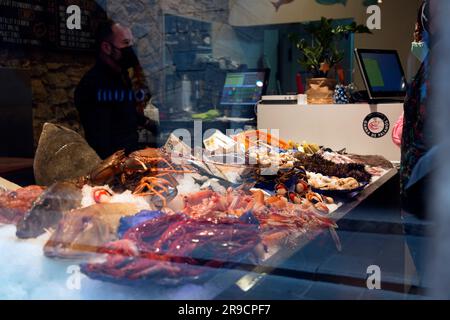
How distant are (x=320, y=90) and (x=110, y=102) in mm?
1419

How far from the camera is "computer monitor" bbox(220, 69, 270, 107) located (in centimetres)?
Answer: 198

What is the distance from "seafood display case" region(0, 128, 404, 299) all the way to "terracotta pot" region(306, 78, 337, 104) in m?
0.69

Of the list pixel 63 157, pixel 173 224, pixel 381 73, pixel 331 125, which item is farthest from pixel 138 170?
pixel 331 125

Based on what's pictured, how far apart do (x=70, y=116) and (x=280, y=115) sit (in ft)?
3.70

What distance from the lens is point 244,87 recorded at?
2160mm

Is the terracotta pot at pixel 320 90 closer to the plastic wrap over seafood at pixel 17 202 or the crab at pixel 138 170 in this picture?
the crab at pixel 138 170

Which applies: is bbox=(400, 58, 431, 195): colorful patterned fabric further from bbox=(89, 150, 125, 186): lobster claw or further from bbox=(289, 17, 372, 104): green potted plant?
bbox=(89, 150, 125, 186): lobster claw

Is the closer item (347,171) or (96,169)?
(96,169)

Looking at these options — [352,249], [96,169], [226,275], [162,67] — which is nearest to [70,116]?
[96,169]

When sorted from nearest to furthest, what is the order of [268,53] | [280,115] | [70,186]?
[70,186], [268,53], [280,115]

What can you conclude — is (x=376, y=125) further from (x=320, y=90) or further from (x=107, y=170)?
(x=107, y=170)

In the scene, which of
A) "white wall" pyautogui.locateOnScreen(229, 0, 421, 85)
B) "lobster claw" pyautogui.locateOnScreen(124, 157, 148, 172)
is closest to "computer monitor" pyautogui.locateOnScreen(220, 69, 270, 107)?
"white wall" pyautogui.locateOnScreen(229, 0, 421, 85)
